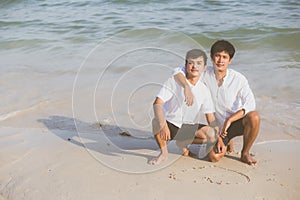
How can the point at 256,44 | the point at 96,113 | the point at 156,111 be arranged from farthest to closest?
the point at 256,44
the point at 96,113
the point at 156,111

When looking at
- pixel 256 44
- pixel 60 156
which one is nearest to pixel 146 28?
pixel 256 44

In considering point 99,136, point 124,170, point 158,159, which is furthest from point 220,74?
point 99,136

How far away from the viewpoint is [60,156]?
3.15 meters

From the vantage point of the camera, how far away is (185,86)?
9.24 feet

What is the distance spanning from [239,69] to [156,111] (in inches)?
116

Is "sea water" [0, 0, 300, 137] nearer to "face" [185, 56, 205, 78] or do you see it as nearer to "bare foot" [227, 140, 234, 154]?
"bare foot" [227, 140, 234, 154]

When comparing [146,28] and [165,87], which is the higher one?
[165,87]

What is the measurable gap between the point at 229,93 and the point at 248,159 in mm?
513

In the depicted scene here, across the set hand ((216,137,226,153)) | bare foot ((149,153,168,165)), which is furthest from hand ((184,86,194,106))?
bare foot ((149,153,168,165))

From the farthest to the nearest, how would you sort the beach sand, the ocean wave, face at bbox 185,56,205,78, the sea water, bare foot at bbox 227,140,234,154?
the sea water → the ocean wave → bare foot at bbox 227,140,234,154 → face at bbox 185,56,205,78 → the beach sand

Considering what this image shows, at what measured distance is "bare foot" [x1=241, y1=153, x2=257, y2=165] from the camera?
9.77 ft

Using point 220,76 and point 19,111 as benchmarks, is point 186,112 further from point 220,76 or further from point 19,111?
point 19,111

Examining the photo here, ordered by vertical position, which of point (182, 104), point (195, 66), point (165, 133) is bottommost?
point (165, 133)

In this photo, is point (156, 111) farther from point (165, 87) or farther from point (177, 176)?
point (177, 176)
